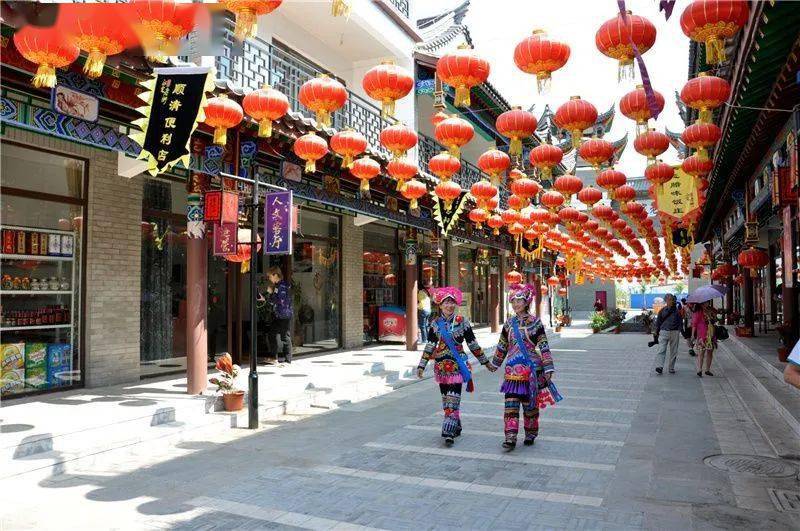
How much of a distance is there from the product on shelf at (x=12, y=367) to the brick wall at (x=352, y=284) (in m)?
8.33

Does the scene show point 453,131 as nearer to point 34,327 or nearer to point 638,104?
point 638,104

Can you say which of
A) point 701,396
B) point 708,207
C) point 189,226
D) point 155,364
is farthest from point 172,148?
point 708,207

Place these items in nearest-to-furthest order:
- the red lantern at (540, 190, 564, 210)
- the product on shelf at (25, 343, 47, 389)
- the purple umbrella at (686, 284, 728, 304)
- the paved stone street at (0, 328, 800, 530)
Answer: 1. the paved stone street at (0, 328, 800, 530)
2. the product on shelf at (25, 343, 47, 389)
3. the purple umbrella at (686, 284, 728, 304)
4. the red lantern at (540, 190, 564, 210)

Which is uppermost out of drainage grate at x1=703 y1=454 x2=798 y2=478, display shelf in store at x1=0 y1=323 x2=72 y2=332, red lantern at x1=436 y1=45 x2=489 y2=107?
red lantern at x1=436 y1=45 x2=489 y2=107

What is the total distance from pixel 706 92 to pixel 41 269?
30.6ft

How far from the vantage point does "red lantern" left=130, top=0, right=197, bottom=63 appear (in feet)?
17.5

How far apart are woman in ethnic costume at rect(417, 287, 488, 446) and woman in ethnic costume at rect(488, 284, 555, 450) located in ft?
1.12

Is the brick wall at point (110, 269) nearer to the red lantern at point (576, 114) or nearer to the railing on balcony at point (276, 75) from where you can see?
the railing on balcony at point (276, 75)

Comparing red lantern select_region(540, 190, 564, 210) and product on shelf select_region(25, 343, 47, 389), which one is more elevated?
red lantern select_region(540, 190, 564, 210)

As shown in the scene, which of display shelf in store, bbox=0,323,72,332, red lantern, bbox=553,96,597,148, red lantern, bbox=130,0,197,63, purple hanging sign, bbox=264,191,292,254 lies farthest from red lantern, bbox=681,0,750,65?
display shelf in store, bbox=0,323,72,332

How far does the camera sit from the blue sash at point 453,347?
6.71m

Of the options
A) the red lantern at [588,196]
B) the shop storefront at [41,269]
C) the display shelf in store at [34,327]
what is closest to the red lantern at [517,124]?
the red lantern at [588,196]

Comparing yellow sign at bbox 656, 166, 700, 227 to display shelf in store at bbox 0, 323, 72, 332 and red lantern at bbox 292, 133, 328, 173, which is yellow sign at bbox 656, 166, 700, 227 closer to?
red lantern at bbox 292, 133, 328, 173

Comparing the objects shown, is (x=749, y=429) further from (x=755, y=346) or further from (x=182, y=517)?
(x=755, y=346)
